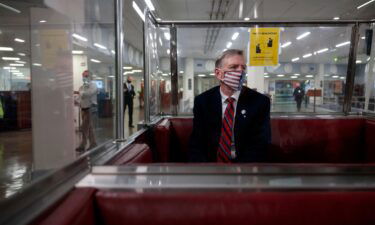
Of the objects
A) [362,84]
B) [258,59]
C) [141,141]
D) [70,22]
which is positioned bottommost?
[141,141]

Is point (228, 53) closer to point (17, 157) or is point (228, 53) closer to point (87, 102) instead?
point (87, 102)

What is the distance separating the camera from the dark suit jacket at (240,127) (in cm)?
208

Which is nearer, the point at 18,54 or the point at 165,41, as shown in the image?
the point at 165,41

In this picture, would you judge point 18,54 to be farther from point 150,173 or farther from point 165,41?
point 150,173

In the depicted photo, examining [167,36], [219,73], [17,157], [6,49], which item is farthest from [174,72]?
[6,49]

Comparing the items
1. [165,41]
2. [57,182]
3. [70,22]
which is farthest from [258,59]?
[57,182]

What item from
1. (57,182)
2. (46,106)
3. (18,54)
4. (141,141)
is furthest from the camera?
(18,54)

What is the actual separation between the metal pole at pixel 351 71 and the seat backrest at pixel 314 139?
452mm

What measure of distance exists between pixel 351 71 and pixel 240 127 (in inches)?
82.3

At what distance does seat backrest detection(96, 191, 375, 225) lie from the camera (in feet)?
2.82

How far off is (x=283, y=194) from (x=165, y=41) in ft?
8.81

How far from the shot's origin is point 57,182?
952 millimetres

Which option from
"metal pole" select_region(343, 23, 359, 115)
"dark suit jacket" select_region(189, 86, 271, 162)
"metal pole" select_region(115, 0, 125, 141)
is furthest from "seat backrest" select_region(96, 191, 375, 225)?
"metal pole" select_region(343, 23, 359, 115)

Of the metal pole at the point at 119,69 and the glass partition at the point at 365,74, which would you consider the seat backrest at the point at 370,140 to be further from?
the metal pole at the point at 119,69
